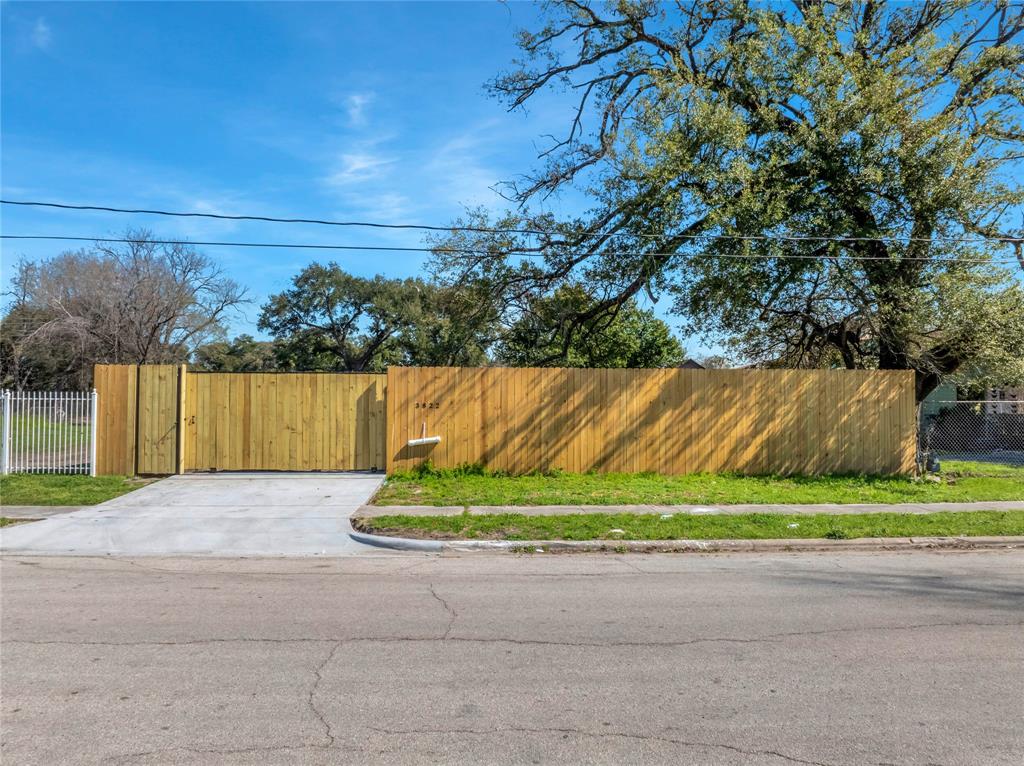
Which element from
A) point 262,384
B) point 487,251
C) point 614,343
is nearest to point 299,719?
point 262,384

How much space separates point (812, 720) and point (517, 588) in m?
3.65

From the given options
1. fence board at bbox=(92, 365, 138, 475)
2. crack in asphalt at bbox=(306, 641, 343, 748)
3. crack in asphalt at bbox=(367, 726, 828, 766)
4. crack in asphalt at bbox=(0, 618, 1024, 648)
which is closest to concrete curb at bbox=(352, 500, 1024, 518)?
crack in asphalt at bbox=(0, 618, 1024, 648)

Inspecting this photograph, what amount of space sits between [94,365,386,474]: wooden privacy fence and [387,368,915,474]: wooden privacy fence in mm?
934

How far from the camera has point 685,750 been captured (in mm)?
3711

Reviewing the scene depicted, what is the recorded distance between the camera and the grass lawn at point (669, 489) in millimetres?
12672

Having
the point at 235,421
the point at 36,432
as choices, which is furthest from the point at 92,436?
the point at 235,421

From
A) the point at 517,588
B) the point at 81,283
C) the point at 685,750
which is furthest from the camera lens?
the point at 81,283

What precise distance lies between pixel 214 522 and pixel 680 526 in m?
6.92

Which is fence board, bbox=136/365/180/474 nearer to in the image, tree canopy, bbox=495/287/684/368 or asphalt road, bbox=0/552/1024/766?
asphalt road, bbox=0/552/1024/766

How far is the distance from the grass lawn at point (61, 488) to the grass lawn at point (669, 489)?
16.2 feet

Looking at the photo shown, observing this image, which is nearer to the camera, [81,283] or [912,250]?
[912,250]

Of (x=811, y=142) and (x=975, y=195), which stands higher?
(x=811, y=142)

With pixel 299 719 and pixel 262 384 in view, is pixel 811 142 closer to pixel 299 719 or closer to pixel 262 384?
pixel 262 384

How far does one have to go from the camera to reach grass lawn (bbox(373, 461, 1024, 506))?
1267cm
